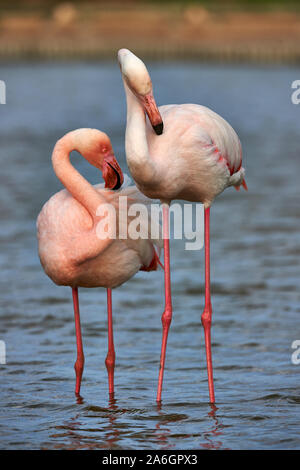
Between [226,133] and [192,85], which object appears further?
[192,85]

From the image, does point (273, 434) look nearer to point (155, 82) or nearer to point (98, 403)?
point (98, 403)

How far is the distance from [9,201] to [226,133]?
27.5ft

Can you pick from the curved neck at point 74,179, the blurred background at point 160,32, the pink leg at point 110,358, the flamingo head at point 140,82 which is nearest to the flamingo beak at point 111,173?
the curved neck at point 74,179

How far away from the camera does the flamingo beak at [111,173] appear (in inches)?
265

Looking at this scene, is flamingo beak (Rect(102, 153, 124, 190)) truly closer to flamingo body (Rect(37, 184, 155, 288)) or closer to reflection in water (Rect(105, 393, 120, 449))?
flamingo body (Rect(37, 184, 155, 288))

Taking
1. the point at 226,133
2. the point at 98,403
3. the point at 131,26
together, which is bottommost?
the point at 98,403

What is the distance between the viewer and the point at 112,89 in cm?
4106

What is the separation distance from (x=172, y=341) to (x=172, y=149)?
2.37m

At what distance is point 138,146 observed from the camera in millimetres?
6035

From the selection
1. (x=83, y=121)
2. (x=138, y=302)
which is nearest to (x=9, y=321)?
(x=138, y=302)

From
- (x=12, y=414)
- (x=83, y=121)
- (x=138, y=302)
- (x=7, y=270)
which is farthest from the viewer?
(x=83, y=121)

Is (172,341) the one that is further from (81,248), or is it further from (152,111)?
(152,111)

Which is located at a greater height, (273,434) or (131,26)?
(131,26)

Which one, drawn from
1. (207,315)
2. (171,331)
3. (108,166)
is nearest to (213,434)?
(207,315)
